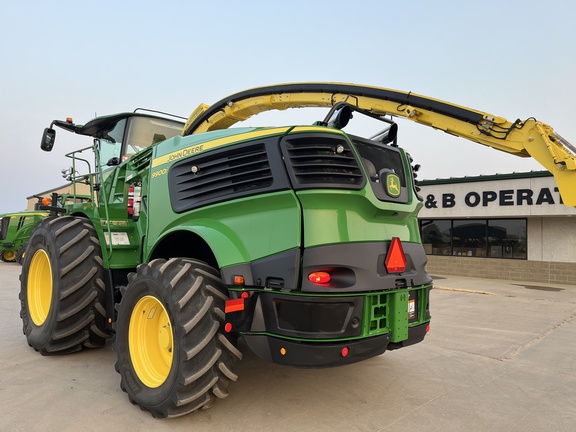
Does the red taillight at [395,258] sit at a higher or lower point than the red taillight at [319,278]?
higher

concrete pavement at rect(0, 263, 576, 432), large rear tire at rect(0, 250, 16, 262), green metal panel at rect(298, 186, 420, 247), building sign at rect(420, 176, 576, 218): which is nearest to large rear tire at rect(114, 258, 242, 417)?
concrete pavement at rect(0, 263, 576, 432)

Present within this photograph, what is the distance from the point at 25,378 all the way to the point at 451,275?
14.6 meters

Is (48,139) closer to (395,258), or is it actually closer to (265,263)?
(265,263)

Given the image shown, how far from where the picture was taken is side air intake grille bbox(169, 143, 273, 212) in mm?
3008

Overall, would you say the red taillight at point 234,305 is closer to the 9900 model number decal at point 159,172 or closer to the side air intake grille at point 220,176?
the side air intake grille at point 220,176

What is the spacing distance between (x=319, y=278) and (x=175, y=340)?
1.09 meters

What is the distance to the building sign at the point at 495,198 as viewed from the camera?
1254 centimetres

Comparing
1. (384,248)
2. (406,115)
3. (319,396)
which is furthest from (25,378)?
(406,115)

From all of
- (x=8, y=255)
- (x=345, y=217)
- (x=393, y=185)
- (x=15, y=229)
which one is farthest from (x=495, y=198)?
(x=8, y=255)

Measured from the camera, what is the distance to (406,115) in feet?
21.1

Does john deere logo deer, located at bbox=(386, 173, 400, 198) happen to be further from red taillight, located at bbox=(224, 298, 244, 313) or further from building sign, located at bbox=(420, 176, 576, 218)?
building sign, located at bbox=(420, 176, 576, 218)

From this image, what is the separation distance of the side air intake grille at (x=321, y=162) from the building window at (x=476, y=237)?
43.9 ft

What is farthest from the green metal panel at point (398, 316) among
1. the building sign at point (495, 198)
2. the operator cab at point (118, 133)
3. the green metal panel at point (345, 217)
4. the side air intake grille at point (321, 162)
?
the building sign at point (495, 198)

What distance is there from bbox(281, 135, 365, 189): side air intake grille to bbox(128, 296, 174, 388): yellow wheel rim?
150 centimetres
